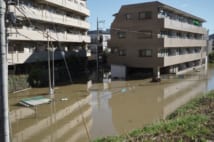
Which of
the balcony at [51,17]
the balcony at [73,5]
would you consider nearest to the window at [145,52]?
the balcony at [51,17]

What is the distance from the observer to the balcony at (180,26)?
27.7 metres

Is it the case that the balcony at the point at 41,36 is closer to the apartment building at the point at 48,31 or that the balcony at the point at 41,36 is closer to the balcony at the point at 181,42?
the apartment building at the point at 48,31

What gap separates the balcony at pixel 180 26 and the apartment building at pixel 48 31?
36.2ft

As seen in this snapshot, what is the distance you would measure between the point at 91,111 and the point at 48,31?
11916 mm

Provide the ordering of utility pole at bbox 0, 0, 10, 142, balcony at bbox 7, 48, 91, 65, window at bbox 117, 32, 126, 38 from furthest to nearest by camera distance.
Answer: window at bbox 117, 32, 126, 38 → balcony at bbox 7, 48, 91, 65 → utility pole at bbox 0, 0, 10, 142

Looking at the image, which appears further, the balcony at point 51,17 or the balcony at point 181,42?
the balcony at point 181,42

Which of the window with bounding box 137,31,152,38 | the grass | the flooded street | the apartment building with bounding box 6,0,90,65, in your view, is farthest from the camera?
the window with bounding box 137,31,152,38

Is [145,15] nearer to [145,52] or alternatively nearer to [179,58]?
[145,52]

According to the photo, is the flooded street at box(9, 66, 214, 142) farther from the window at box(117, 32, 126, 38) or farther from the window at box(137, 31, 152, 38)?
the window at box(117, 32, 126, 38)

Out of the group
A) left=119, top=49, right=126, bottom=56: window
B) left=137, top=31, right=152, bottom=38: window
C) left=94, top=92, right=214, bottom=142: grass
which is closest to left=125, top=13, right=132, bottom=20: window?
left=137, top=31, right=152, bottom=38: window

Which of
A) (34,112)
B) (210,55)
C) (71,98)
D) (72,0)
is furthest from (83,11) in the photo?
(210,55)

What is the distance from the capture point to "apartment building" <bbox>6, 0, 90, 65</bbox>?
22.1 meters

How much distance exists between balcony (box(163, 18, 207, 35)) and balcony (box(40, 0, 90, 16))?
1123cm

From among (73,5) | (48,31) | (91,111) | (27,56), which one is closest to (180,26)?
(73,5)
